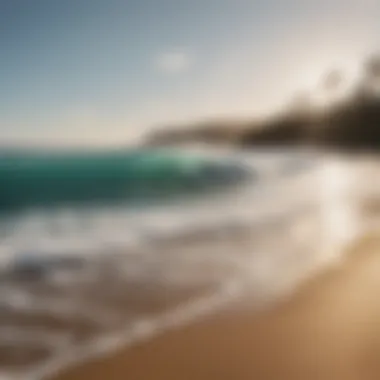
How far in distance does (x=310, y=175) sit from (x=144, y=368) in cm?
95

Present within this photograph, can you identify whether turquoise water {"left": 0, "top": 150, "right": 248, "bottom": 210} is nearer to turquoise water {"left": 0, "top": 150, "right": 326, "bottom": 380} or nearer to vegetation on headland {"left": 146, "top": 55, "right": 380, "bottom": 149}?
turquoise water {"left": 0, "top": 150, "right": 326, "bottom": 380}

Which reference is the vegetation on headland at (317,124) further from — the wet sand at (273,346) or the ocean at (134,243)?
the wet sand at (273,346)

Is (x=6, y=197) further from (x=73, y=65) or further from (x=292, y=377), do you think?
(x=292, y=377)

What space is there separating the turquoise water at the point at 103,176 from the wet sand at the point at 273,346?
46 centimetres

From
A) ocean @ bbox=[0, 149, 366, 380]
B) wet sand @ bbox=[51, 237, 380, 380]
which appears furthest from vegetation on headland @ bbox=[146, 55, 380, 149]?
wet sand @ bbox=[51, 237, 380, 380]

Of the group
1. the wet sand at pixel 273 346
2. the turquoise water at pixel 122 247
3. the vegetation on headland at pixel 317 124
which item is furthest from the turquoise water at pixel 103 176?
the wet sand at pixel 273 346

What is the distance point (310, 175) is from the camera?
6.58 feet

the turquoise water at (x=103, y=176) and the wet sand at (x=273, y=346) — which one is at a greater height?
the turquoise water at (x=103, y=176)

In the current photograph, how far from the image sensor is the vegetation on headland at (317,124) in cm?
165

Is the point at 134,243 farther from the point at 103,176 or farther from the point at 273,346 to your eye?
the point at 273,346

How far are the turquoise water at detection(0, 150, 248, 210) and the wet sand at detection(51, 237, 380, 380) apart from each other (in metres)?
0.46

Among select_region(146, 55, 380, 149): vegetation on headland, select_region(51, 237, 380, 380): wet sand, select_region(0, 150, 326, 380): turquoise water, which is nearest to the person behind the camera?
select_region(51, 237, 380, 380): wet sand

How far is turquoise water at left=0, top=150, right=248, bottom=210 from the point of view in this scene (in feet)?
5.27

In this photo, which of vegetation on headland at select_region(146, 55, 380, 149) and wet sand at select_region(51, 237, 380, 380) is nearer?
wet sand at select_region(51, 237, 380, 380)
